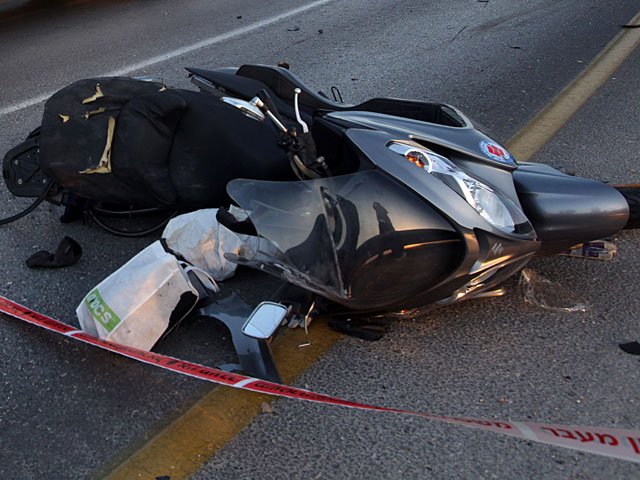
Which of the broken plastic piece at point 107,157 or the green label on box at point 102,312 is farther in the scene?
the broken plastic piece at point 107,157

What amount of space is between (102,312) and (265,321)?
2.13 feet

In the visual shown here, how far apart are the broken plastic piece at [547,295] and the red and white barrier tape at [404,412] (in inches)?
30.9

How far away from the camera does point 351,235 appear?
2.71 meters

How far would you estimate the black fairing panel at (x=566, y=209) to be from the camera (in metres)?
2.95

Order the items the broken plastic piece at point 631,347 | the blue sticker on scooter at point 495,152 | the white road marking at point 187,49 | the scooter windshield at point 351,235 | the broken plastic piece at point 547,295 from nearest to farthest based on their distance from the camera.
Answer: the scooter windshield at point 351,235 → the blue sticker on scooter at point 495,152 → the broken plastic piece at point 631,347 → the broken plastic piece at point 547,295 → the white road marking at point 187,49

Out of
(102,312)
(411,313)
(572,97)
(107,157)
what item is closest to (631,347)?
(411,313)

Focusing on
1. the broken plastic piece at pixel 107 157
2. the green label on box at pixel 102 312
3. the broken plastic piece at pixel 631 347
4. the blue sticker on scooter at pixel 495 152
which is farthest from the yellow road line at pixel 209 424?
the broken plastic piece at pixel 107 157

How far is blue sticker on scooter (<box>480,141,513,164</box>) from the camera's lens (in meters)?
2.86

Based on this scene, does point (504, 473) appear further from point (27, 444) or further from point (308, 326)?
point (27, 444)

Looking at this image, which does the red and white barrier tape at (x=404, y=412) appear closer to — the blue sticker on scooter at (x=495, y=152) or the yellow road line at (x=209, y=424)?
the yellow road line at (x=209, y=424)

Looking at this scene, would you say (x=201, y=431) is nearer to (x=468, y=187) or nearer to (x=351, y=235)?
(x=351, y=235)

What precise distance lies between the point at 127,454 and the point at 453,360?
1.22 metres

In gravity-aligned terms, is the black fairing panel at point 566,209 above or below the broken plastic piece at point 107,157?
below

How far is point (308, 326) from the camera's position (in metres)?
3.18
